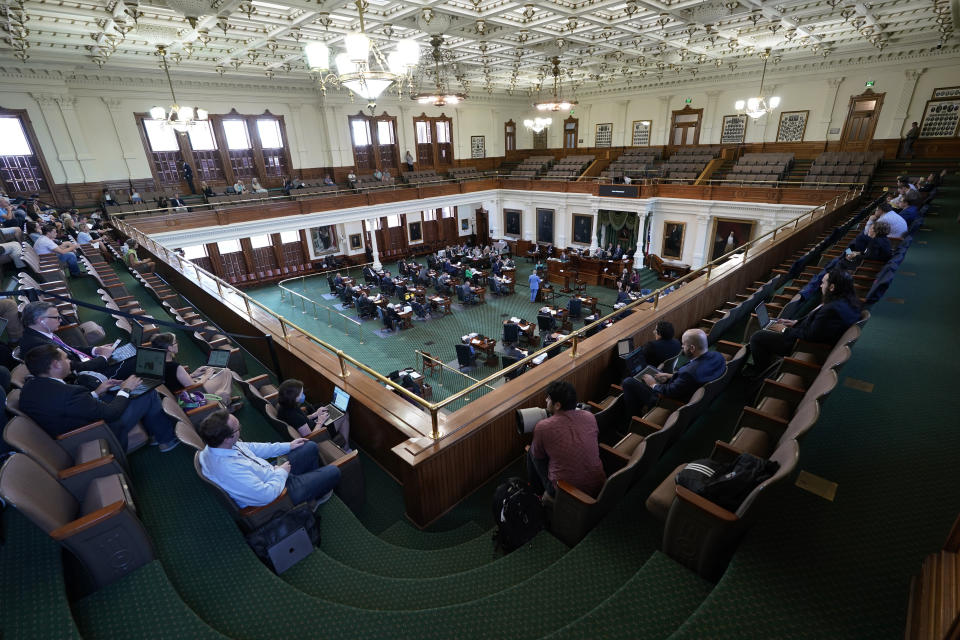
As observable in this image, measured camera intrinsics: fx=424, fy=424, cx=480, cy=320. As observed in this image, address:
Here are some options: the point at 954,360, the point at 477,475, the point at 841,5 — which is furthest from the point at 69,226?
the point at 841,5

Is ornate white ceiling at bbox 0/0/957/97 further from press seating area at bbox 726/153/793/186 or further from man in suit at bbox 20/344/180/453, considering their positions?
man in suit at bbox 20/344/180/453

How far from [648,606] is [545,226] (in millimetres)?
18542

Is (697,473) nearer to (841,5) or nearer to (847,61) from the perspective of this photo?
(841,5)

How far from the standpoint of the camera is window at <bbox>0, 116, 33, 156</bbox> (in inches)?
467

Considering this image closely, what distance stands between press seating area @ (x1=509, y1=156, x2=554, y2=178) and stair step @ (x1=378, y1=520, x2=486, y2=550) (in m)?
19.5

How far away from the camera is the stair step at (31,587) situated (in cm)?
187

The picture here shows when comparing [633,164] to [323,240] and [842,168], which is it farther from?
→ [323,240]

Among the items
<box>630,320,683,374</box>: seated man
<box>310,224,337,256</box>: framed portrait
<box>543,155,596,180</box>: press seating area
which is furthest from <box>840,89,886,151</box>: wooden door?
<box>310,224,337,256</box>: framed portrait

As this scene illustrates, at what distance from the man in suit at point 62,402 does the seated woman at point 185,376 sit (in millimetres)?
543

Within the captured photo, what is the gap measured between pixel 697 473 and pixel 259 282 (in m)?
17.6

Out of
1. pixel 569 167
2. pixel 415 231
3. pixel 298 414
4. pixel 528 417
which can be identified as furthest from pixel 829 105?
pixel 298 414

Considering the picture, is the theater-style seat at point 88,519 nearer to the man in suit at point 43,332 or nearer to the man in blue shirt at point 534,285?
the man in suit at point 43,332

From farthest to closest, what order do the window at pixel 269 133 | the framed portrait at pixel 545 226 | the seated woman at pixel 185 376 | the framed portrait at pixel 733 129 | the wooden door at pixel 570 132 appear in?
1. the wooden door at pixel 570 132
2. the framed portrait at pixel 545 226
3. the framed portrait at pixel 733 129
4. the window at pixel 269 133
5. the seated woman at pixel 185 376

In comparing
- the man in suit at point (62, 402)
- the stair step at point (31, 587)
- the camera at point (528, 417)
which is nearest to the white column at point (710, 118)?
the camera at point (528, 417)
